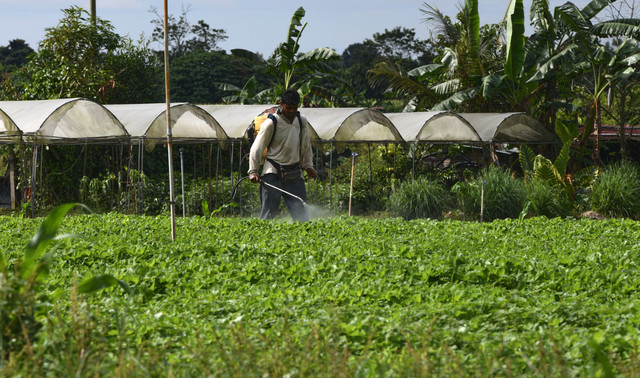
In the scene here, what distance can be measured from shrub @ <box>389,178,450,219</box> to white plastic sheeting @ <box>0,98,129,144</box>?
593 centimetres

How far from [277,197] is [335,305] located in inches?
213

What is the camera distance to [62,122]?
15508 mm

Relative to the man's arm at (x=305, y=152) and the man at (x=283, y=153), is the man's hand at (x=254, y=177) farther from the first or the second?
the man's arm at (x=305, y=152)

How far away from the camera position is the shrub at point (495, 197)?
16.0 metres

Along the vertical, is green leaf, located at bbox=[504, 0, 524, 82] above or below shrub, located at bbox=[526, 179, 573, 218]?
above

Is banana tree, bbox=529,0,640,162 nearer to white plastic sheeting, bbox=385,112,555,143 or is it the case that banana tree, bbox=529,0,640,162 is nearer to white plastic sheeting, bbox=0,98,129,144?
white plastic sheeting, bbox=385,112,555,143

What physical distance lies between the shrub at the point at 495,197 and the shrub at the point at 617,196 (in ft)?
4.97

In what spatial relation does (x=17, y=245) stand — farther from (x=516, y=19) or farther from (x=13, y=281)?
(x=516, y=19)

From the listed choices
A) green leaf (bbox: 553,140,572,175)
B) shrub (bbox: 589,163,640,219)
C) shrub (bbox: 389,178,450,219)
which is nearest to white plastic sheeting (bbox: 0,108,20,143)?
shrub (bbox: 389,178,450,219)

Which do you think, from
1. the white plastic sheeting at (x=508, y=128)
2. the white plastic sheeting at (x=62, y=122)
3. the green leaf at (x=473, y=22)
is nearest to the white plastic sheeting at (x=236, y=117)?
the white plastic sheeting at (x=62, y=122)

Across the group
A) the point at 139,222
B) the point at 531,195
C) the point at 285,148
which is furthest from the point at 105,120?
the point at 531,195

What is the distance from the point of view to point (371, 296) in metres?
5.63

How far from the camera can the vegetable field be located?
3799 mm

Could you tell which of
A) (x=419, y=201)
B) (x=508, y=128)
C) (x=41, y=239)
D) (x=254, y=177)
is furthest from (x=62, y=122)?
(x=41, y=239)
